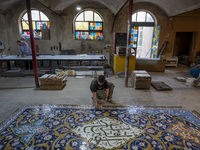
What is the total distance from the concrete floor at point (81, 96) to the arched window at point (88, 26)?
5.18 m

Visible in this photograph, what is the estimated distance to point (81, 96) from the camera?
4930 mm

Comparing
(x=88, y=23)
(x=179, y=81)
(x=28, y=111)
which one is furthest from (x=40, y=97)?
(x=88, y=23)

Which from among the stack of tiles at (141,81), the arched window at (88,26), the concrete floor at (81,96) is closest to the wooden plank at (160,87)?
the concrete floor at (81,96)

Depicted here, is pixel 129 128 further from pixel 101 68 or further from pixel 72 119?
pixel 101 68

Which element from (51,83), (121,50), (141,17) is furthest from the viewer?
(141,17)

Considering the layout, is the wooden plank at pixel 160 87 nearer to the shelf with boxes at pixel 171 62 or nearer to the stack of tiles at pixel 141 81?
the stack of tiles at pixel 141 81

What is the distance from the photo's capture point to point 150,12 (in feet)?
32.1

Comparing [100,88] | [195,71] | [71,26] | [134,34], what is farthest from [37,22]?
[195,71]

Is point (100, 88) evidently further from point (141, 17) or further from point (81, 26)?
point (141, 17)

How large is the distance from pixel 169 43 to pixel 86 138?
9.71m

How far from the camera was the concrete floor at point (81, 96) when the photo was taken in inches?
173

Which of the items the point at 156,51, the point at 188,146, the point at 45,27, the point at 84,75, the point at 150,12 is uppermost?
the point at 150,12

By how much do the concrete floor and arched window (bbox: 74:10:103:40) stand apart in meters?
5.18

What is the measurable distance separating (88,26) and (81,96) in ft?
22.2
